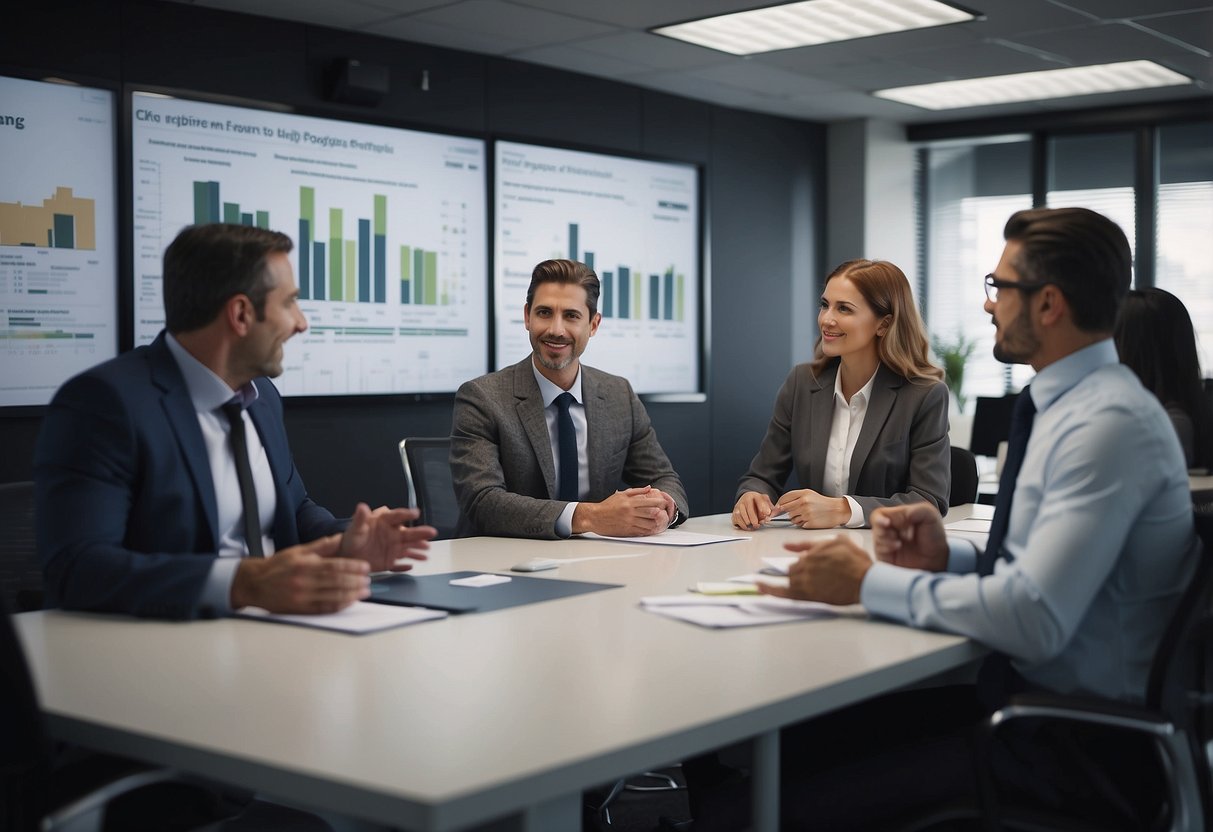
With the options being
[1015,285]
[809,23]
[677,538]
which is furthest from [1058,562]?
[809,23]

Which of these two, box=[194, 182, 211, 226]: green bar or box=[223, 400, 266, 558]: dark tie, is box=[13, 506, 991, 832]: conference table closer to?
box=[223, 400, 266, 558]: dark tie

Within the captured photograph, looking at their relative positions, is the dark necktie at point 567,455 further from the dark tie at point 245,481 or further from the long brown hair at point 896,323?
the dark tie at point 245,481

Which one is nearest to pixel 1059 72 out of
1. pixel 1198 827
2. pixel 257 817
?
pixel 1198 827

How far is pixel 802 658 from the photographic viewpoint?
1.71 metres

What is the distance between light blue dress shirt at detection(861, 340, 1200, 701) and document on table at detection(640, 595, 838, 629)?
0.15 m

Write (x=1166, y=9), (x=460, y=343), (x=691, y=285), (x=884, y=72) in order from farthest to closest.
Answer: (x=691, y=285) < (x=884, y=72) < (x=460, y=343) < (x=1166, y=9)

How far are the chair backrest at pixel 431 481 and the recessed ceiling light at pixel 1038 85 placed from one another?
418cm

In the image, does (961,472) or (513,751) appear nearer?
(513,751)

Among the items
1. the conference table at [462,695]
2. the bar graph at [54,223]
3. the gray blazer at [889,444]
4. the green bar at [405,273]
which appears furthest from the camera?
the green bar at [405,273]

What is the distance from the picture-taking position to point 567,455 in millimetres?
3223

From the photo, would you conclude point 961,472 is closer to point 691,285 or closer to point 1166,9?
point 1166,9

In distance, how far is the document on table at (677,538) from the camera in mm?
2848

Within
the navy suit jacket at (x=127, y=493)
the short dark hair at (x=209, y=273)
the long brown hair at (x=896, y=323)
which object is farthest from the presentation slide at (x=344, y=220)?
the navy suit jacket at (x=127, y=493)

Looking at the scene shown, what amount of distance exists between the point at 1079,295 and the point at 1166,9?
3.82 metres
